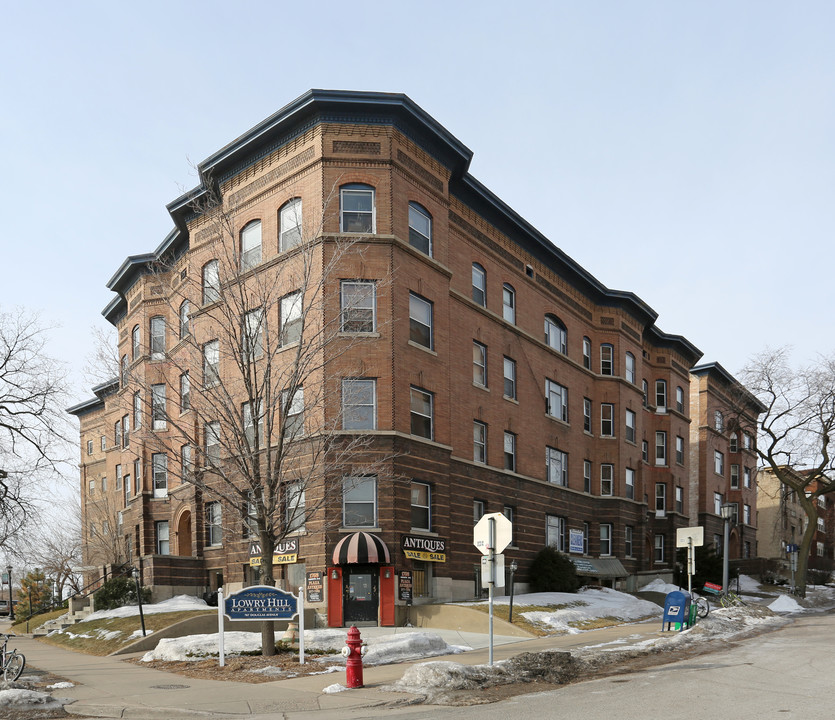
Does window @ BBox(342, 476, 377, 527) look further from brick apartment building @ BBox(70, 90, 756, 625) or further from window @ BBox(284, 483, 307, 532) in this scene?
window @ BBox(284, 483, 307, 532)

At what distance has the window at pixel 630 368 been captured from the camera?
48094 mm

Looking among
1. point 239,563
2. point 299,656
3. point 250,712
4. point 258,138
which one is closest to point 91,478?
point 239,563

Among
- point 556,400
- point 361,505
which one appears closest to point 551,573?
point 556,400

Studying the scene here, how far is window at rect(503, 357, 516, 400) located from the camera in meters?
37.0

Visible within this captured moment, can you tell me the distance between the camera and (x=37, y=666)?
21.2 meters

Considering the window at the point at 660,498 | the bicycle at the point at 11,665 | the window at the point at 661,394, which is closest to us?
the bicycle at the point at 11,665

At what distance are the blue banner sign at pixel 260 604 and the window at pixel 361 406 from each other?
8867 millimetres

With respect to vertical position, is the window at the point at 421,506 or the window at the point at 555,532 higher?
the window at the point at 421,506

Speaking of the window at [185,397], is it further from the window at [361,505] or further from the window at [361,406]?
the window at [361,505]

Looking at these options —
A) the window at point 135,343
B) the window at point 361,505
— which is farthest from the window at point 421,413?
the window at point 135,343

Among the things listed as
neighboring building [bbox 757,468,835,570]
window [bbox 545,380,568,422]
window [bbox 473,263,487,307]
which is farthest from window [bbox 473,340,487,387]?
neighboring building [bbox 757,468,835,570]

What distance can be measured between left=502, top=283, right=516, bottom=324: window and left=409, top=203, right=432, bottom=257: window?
7.21m

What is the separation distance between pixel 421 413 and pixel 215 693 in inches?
622

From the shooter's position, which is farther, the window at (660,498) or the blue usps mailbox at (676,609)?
the window at (660,498)
